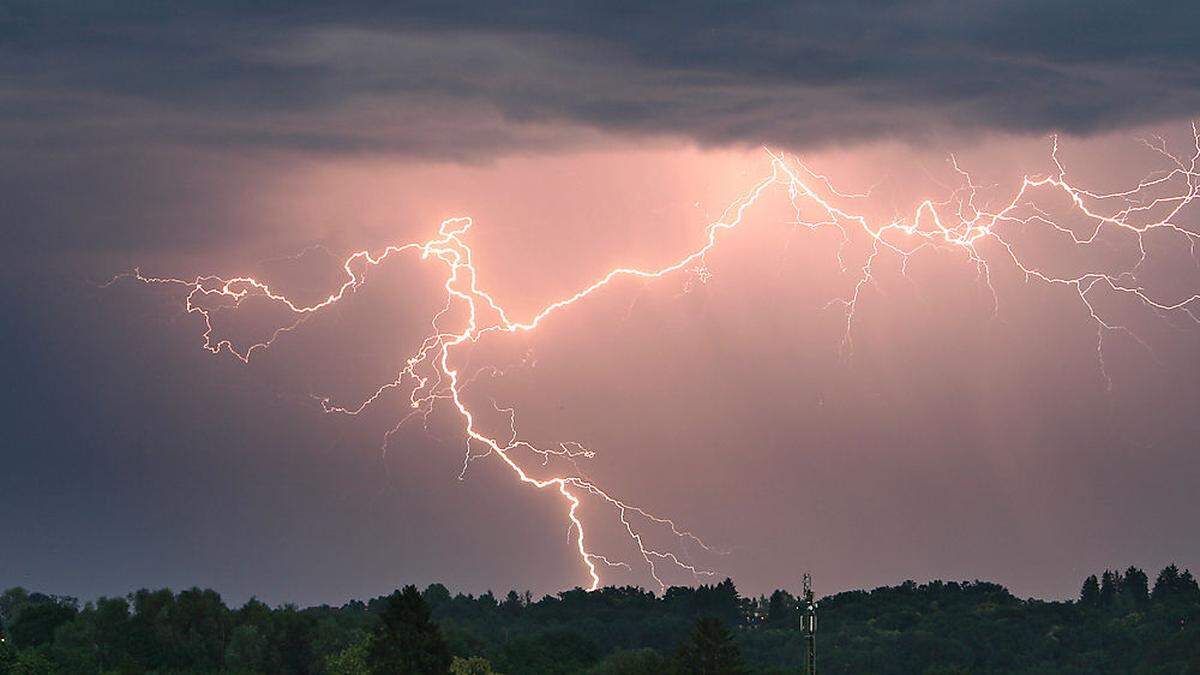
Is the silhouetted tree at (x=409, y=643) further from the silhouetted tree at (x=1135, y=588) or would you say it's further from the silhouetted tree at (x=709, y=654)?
the silhouetted tree at (x=1135, y=588)

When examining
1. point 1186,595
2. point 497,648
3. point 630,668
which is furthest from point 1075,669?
point 630,668

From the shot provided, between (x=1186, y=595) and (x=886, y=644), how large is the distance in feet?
125

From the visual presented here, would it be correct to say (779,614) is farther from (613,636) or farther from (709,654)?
(709,654)

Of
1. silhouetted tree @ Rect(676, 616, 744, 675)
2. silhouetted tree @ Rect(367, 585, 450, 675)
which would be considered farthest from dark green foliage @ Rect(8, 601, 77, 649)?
silhouetted tree @ Rect(367, 585, 450, 675)

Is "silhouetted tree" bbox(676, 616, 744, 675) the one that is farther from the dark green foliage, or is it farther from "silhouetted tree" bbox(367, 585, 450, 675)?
the dark green foliage

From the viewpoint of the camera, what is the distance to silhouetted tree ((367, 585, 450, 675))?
77062 mm

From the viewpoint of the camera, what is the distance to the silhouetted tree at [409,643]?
77.1 m

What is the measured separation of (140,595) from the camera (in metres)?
135

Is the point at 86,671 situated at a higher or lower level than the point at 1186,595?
lower

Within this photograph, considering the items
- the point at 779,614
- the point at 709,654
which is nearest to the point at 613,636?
the point at 779,614

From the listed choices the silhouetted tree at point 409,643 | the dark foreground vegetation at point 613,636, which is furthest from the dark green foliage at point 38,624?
the silhouetted tree at point 409,643

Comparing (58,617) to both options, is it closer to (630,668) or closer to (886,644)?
(630,668)

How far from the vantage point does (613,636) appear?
17725cm

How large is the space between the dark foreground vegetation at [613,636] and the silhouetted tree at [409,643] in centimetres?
5
